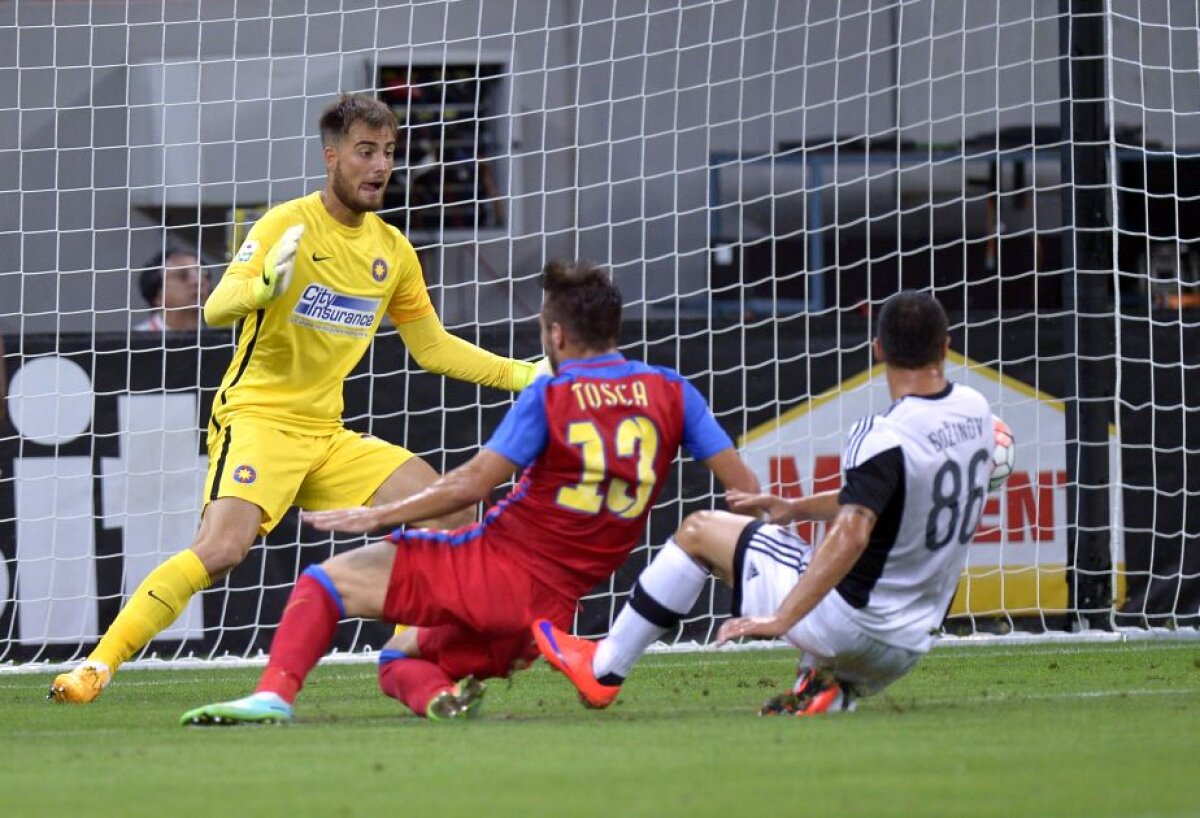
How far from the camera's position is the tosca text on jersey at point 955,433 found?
4977 millimetres

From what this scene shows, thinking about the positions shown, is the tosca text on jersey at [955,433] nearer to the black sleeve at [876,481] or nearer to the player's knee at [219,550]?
the black sleeve at [876,481]

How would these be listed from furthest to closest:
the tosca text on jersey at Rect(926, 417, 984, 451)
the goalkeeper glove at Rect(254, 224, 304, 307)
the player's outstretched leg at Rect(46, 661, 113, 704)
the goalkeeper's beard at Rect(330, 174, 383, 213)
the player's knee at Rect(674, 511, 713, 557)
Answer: the goalkeeper's beard at Rect(330, 174, 383, 213)
the player's outstretched leg at Rect(46, 661, 113, 704)
the goalkeeper glove at Rect(254, 224, 304, 307)
the player's knee at Rect(674, 511, 713, 557)
the tosca text on jersey at Rect(926, 417, 984, 451)

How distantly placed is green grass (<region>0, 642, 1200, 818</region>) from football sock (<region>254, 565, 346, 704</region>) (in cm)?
13

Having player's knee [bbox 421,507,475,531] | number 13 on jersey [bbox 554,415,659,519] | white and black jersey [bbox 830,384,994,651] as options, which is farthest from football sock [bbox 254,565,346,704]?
player's knee [bbox 421,507,475,531]

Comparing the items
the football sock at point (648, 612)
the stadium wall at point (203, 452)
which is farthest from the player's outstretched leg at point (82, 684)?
the stadium wall at point (203, 452)

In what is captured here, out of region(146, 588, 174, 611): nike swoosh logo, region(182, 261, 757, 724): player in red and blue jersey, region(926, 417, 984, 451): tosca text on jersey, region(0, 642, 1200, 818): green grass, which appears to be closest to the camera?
region(0, 642, 1200, 818): green grass

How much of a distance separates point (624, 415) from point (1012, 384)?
4.52 m

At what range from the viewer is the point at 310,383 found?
22.6 ft

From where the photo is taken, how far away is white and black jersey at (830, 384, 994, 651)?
4926 millimetres

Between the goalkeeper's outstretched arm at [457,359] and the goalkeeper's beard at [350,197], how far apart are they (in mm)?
→ 557

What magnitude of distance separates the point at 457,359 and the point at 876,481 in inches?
102

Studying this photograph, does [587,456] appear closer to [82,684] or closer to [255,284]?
[255,284]

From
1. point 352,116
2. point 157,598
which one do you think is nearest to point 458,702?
point 157,598

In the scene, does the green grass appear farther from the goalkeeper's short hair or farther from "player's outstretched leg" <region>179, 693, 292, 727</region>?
the goalkeeper's short hair
